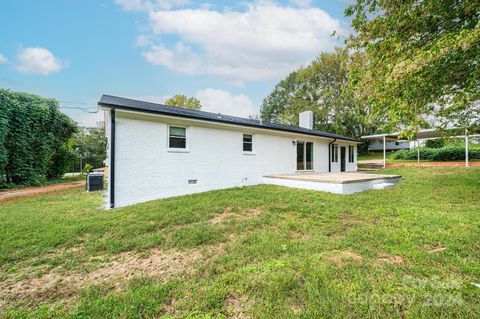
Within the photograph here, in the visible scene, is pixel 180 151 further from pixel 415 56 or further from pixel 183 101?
pixel 183 101

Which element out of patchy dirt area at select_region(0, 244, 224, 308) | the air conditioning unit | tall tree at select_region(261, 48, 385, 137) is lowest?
patchy dirt area at select_region(0, 244, 224, 308)

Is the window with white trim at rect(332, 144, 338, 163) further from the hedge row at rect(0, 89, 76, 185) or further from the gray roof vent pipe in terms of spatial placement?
the hedge row at rect(0, 89, 76, 185)

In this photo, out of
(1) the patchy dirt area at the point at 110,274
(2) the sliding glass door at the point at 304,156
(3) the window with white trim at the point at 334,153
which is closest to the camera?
(1) the patchy dirt area at the point at 110,274

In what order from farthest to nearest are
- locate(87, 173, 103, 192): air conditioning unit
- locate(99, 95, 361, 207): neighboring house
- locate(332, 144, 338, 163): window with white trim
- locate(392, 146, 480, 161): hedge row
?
locate(392, 146, 480, 161): hedge row → locate(332, 144, 338, 163): window with white trim → locate(87, 173, 103, 192): air conditioning unit → locate(99, 95, 361, 207): neighboring house

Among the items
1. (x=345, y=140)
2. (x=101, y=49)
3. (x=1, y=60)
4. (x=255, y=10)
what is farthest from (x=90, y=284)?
(x=1, y=60)

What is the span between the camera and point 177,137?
757 cm

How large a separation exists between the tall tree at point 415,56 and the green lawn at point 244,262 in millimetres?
3055

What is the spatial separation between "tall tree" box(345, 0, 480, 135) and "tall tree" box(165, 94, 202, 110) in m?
26.0

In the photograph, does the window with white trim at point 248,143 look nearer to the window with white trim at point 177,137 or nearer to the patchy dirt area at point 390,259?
the window with white trim at point 177,137

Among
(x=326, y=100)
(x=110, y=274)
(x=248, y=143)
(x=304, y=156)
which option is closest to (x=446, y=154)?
(x=326, y=100)

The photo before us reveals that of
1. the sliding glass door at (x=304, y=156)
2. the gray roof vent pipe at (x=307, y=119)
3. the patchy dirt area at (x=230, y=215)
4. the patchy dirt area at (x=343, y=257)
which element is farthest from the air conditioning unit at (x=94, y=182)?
the gray roof vent pipe at (x=307, y=119)

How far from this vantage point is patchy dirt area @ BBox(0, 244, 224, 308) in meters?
2.39

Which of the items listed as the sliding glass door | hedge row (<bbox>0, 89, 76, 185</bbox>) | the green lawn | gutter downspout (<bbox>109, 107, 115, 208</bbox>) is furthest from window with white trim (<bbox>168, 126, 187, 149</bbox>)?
hedge row (<bbox>0, 89, 76, 185</bbox>)

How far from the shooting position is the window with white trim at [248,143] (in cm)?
960
